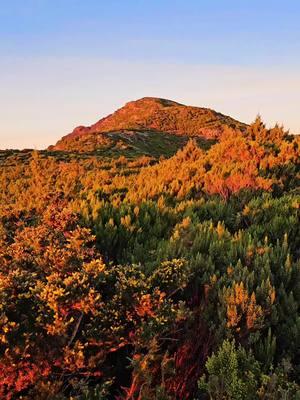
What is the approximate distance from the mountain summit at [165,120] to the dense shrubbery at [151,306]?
40.6 metres

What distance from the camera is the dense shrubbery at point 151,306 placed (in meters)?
3.91

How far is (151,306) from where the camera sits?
4.41 metres

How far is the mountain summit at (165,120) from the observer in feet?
182

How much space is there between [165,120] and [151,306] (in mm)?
60187

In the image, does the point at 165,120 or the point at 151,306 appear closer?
the point at 151,306

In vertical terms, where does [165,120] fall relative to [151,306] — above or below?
above

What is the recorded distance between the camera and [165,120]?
63250mm

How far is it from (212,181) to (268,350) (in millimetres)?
7393

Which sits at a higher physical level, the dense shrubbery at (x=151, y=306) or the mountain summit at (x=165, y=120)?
the mountain summit at (x=165, y=120)

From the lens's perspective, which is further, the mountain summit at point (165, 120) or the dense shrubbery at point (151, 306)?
the mountain summit at point (165, 120)

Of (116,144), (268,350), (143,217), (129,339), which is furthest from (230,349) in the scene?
(116,144)

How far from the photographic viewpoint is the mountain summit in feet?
182

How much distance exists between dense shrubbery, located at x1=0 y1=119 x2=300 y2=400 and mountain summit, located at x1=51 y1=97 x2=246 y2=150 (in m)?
40.6

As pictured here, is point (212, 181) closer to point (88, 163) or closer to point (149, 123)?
point (88, 163)
